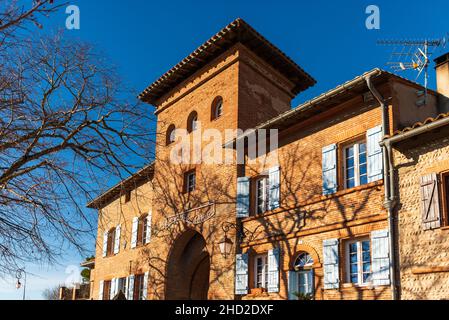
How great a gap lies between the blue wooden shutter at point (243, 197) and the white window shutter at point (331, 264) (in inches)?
125

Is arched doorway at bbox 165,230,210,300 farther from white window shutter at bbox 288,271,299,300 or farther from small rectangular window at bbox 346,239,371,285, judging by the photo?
small rectangular window at bbox 346,239,371,285

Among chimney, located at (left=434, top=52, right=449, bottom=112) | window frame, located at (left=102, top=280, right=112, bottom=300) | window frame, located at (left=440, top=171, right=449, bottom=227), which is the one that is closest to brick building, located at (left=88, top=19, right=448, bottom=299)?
chimney, located at (left=434, top=52, right=449, bottom=112)

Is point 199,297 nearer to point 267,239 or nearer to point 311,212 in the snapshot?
point 267,239

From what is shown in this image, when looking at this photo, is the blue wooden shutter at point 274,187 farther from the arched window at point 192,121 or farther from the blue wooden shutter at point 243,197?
the arched window at point 192,121

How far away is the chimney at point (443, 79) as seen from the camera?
454 inches

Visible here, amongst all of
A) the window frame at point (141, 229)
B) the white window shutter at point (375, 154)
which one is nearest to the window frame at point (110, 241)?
the window frame at point (141, 229)

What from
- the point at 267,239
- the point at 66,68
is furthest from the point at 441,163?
the point at 66,68

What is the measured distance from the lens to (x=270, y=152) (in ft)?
43.1

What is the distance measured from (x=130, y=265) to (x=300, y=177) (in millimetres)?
9814

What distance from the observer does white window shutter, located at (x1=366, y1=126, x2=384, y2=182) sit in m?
9.86

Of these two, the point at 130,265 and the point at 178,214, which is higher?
the point at 178,214

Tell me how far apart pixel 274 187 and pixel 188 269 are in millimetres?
5294

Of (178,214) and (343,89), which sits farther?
(178,214)
